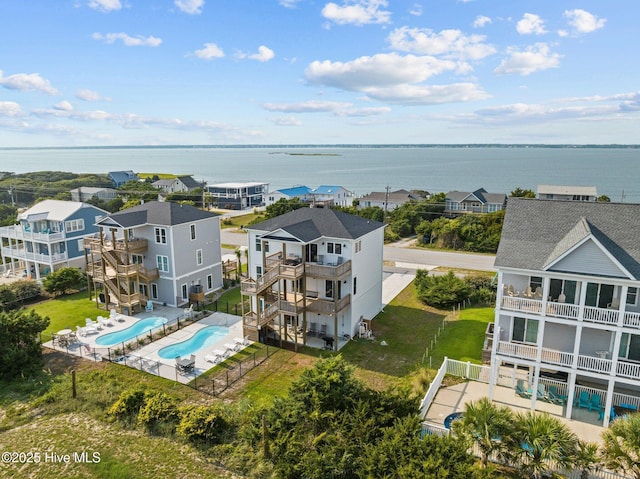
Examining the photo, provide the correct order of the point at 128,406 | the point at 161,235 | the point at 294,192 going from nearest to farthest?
the point at 128,406
the point at 161,235
the point at 294,192

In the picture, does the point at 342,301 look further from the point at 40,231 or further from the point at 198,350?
the point at 40,231

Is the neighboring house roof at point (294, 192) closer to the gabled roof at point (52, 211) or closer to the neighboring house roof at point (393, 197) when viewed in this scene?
the neighboring house roof at point (393, 197)

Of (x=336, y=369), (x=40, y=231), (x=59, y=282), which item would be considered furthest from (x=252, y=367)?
(x=40, y=231)

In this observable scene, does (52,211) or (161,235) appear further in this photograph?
(52,211)

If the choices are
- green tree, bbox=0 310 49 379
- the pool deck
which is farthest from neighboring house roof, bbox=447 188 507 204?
green tree, bbox=0 310 49 379

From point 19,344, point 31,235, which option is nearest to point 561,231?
point 19,344

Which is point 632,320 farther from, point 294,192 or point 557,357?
point 294,192

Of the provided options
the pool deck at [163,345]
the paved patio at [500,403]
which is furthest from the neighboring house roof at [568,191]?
the pool deck at [163,345]
